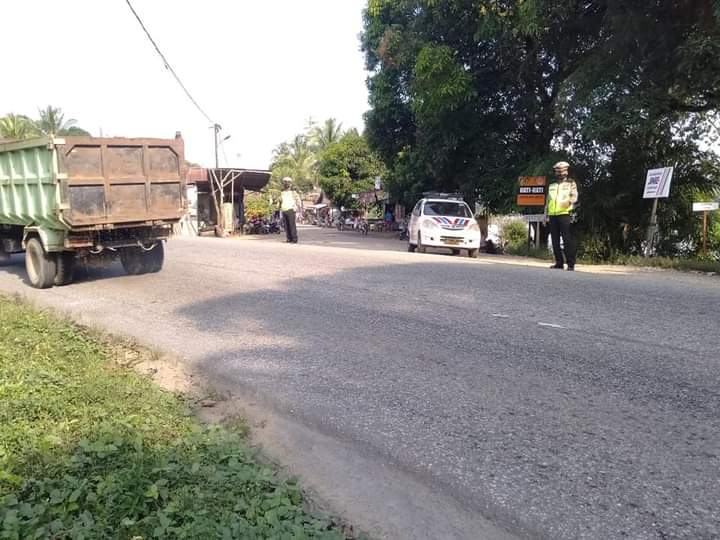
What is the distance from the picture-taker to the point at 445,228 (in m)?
15.6

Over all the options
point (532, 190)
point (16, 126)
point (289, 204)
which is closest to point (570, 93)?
point (532, 190)

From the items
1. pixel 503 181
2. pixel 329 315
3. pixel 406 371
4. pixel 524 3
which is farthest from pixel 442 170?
pixel 406 371

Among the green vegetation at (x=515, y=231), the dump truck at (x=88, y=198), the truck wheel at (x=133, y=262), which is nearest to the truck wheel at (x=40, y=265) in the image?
the dump truck at (x=88, y=198)

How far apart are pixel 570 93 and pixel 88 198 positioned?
36.1ft

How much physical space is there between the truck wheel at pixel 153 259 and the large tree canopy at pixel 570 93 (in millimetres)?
9454

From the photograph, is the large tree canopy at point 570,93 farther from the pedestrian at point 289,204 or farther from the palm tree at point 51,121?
the palm tree at point 51,121

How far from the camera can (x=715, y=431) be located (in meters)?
3.51

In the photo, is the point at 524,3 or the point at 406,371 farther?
the point at 524,3

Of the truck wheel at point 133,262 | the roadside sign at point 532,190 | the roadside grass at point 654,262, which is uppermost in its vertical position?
the roadside sign at point 532,190

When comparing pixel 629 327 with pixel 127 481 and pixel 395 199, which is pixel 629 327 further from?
pixel 395 199

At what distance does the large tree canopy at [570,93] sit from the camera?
12.9 meters

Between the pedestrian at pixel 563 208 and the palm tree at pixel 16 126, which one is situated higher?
the palm tree at pixel 16 126

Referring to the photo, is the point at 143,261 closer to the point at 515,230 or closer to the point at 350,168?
the point at 515,230

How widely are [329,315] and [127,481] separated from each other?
407 centimetres
